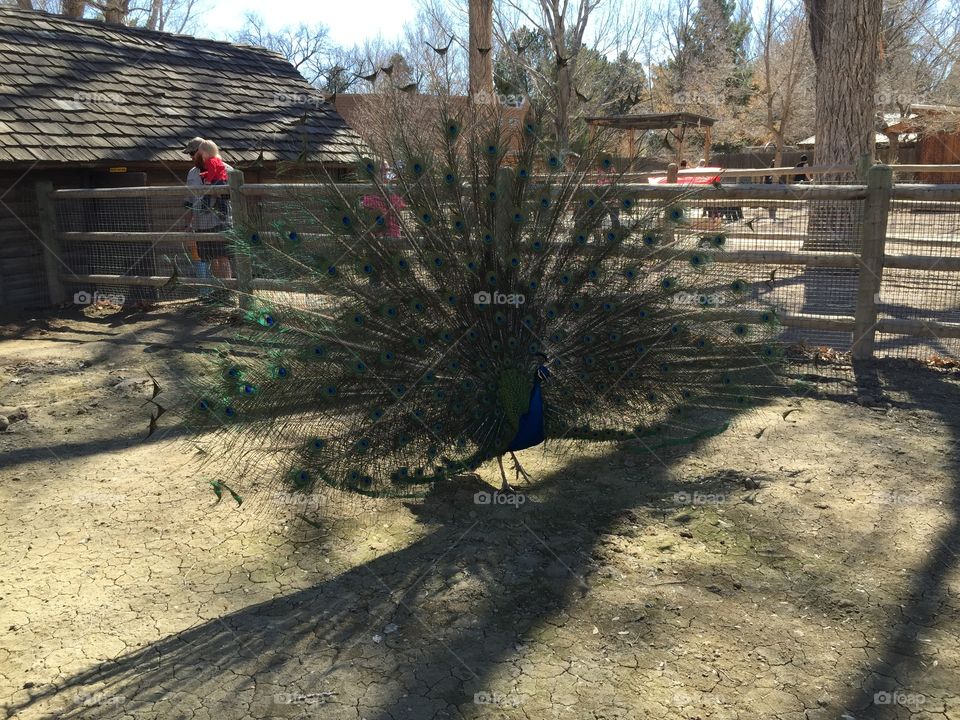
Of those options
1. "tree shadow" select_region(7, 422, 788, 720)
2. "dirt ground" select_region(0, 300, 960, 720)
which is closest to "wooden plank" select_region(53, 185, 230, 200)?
"dirt ground" select_region(0, 300, 960, 720)

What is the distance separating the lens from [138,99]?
12.7m

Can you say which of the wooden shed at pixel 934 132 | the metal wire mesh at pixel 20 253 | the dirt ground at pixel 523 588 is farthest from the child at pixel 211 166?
the wooden shed at pixel 934 132

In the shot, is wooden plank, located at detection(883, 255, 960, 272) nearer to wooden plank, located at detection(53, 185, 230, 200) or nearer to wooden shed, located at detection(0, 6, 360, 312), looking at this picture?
wooden shed, located at detection(0, 6, 360, 312)

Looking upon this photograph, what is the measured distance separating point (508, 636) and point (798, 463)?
2699 millimetres

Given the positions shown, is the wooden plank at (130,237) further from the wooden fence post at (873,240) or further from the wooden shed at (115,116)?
the wooden fence post at (873,240)

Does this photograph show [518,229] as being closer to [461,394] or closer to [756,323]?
[461,394]

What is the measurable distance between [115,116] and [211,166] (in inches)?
104

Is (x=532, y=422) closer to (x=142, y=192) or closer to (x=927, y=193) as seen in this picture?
(x=927, y=193)

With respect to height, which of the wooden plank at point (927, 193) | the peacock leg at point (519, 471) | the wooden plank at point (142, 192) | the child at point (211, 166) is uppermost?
the child at point (211, 166)

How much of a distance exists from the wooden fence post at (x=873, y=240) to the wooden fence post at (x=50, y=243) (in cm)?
1033

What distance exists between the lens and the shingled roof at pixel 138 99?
36.2ft

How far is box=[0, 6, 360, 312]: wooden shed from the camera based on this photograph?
1106 centimetres

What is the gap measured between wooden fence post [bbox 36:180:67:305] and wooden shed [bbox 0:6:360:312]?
0.19m

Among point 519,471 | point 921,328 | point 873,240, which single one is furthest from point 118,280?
point 921,328
